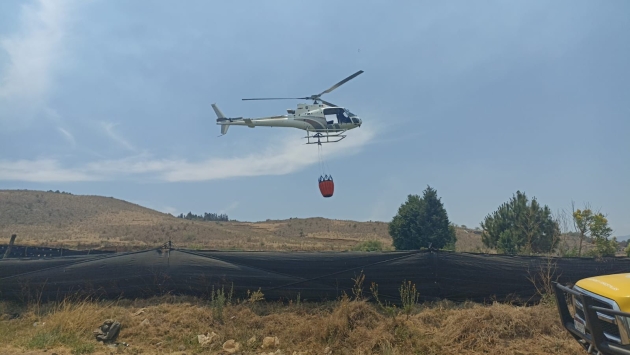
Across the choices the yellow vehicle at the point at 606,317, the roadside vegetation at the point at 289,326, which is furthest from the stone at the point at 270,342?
the yellow vehicle at the point at 606,317

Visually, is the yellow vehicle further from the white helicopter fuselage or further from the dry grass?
the white helicopter fuselage

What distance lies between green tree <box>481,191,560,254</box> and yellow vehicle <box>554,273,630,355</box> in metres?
19.2

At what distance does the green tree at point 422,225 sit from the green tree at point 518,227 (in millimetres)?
3667

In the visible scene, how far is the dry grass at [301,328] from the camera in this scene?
6.43m

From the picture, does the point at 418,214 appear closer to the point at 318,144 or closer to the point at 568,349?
the point at 318,144

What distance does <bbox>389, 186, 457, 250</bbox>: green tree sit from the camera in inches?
1261

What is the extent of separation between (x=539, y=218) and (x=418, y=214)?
30.5 feet

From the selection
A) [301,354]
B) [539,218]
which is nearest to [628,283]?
[301,354]

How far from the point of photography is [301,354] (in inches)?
258

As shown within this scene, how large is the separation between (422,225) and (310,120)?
1853 cm

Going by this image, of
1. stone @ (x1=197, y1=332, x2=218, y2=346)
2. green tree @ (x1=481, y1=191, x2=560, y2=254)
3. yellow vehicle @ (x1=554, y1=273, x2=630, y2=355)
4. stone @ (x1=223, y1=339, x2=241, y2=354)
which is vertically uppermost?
green tree @ (x1=481, y1=191, x2=560, y2=254)

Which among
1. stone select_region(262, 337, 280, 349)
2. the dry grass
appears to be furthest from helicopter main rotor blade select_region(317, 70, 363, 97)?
stone select_region(262, 337, 280, 349)

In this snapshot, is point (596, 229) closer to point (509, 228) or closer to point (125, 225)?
point (509, 228)

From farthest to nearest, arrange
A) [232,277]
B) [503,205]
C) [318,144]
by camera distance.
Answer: [503,205] < [318,144] < [232,277]
